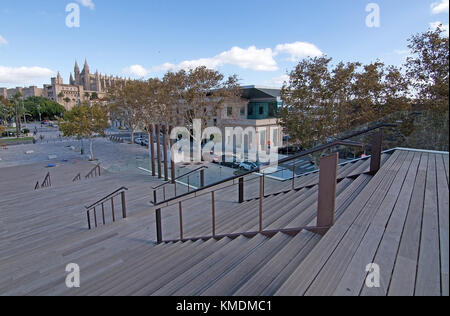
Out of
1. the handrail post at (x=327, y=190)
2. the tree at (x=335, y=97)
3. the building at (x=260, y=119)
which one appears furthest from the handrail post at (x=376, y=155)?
the building at (x=260, y=119)

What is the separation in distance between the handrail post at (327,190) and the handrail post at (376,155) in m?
2.09

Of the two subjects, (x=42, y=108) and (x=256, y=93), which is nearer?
(x=256, y=93)

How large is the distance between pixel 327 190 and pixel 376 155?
217cm

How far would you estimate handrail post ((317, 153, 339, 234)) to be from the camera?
2.71 meters

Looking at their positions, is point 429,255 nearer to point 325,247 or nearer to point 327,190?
point 325,247

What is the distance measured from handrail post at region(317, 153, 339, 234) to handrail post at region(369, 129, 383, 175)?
209 cm

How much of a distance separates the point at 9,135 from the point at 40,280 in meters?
47.9

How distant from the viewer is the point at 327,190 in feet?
9.26

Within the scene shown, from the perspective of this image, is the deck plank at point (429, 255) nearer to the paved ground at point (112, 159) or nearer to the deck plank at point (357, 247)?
the deck plank at point (357, 247)

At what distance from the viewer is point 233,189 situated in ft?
26.3

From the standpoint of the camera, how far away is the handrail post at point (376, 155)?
14.1 feet

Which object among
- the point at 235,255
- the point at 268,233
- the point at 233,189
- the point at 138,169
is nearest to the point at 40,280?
the point at 235,255

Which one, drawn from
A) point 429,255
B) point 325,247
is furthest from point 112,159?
point 429,255

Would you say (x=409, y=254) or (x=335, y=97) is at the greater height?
(x=335, y=97)
